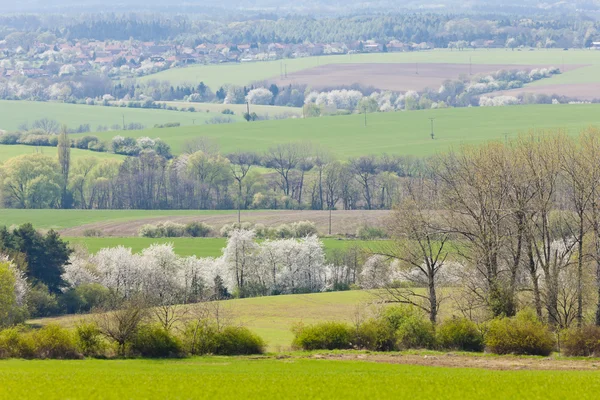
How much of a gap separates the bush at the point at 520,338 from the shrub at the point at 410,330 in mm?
2414

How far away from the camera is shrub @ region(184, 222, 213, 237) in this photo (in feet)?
306

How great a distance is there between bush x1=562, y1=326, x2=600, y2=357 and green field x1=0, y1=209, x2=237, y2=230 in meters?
63.6

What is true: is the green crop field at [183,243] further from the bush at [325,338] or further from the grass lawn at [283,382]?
the grass lawn at [283,382]

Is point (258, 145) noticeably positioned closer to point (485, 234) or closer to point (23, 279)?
point (23, 279)

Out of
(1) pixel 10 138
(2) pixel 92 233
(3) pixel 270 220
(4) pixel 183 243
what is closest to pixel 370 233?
(3) pixel 270 220

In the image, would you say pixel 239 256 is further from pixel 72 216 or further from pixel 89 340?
pixel 89 340

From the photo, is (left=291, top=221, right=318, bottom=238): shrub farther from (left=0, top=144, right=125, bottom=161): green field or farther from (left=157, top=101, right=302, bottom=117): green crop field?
(left=157, top=101, right=302, bottom=117): green crop field

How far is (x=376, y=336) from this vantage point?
136ft

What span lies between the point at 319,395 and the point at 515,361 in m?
11.3

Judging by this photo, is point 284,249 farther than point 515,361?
Yes

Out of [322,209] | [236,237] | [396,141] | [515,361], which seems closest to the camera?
[515,361]

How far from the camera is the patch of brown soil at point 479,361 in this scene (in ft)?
120

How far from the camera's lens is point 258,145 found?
135 m

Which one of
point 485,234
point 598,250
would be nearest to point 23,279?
point 485,234
